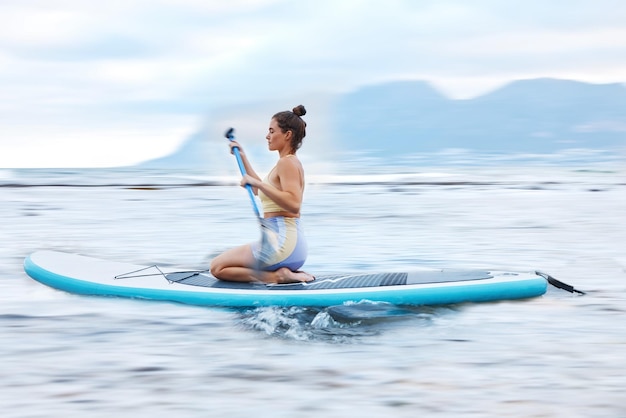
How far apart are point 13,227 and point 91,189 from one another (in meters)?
11.1

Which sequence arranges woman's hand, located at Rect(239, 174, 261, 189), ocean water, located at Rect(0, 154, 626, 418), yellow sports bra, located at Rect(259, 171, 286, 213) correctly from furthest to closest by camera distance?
1. yellow sports bra, located at Rect(259, 171, 286, 213)
2. woman's hand, located at Rect(239, 174, 261, 189)
3. ocean water, located at Rect(0, 154, 626, 418)

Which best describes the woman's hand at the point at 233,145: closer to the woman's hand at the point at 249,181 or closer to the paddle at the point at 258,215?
the paddle at the point at 258,215

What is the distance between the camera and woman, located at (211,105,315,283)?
5.59 m

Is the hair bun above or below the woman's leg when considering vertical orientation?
above

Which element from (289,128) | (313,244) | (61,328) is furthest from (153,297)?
(313,244)

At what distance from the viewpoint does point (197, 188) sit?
2455cm

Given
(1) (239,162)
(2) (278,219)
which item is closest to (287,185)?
(2) (278,219)

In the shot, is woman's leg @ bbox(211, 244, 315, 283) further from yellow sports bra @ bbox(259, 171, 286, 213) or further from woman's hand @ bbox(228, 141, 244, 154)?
woman's hand @ bbox(228, 141, 244, 154)

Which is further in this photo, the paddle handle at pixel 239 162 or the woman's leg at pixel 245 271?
the woman's leg at pixel 245 271

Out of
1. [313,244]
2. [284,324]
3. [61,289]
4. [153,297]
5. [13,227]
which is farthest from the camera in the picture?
[13,227]

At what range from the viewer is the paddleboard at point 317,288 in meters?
5.74

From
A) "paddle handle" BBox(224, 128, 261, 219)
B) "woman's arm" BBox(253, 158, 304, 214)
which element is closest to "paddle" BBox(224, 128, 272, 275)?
"paddle handle" BBox(224, 128, 261, 219)

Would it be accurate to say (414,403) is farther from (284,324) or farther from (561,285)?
(561,285)

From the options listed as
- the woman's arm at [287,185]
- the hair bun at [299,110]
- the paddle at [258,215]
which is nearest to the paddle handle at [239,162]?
the paddle at [258,215]
